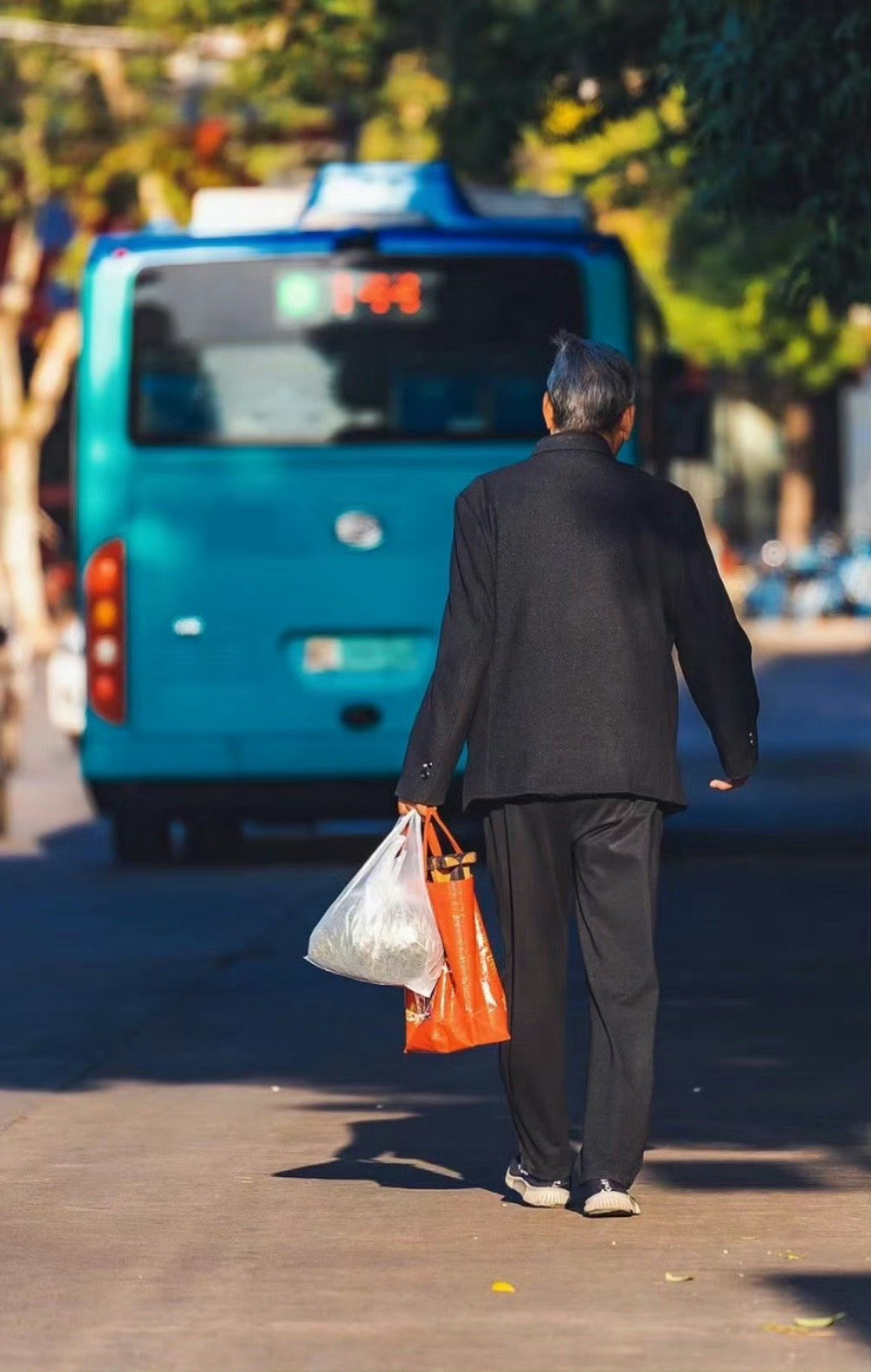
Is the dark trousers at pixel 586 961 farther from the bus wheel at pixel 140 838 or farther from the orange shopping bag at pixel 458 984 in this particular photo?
the bus wheel at pixel 140 838

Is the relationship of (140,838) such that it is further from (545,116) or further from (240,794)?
(545,116)

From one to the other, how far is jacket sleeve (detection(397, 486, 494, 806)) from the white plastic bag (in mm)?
115

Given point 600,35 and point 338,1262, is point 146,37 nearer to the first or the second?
point 600,35

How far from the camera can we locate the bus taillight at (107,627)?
14539mm

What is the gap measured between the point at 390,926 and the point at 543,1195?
65cm

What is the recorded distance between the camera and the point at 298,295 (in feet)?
48.4

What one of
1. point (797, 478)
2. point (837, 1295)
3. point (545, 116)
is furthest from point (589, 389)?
point (797, 478)

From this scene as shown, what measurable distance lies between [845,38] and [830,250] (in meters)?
0.99

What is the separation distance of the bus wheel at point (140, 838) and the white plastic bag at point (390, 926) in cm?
836

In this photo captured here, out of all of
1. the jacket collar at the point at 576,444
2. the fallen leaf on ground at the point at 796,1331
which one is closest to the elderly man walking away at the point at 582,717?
the jacket collar at the point at 576,444

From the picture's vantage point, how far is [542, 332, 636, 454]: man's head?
6.63m

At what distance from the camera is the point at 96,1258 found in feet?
20.8

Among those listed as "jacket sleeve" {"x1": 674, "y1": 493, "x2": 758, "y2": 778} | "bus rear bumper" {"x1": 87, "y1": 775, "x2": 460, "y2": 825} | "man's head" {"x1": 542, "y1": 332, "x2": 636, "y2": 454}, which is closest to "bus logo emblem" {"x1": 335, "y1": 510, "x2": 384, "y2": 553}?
"bus rear bumper" {"x1": 87, "y1": 775, "x2": 460, "y2": 825}

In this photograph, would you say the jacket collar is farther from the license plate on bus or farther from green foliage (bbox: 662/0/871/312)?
the license plate on bus
